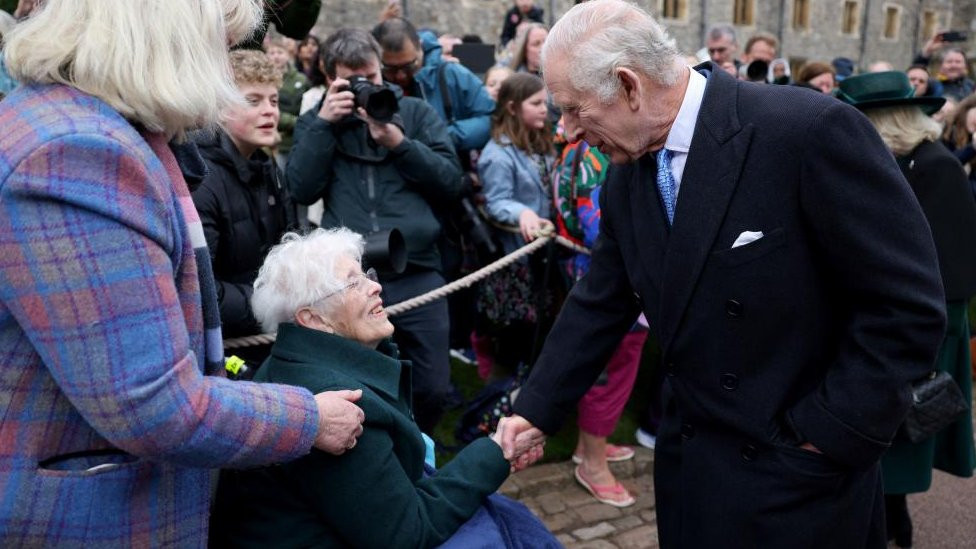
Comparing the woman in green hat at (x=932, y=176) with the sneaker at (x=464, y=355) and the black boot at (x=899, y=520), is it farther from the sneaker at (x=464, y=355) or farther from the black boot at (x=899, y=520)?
the sneaker at (x=464, y=355)

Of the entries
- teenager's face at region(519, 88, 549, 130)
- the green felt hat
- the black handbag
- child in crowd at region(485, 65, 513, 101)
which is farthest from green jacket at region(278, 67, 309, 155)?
the black handbag

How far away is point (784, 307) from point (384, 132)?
2.18 metres

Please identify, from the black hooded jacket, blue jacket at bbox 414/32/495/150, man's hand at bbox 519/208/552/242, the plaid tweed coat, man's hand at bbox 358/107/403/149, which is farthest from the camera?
blue jacket at bbox 414/32/495/150

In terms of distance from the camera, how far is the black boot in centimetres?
379

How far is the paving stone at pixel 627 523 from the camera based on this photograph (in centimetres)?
396

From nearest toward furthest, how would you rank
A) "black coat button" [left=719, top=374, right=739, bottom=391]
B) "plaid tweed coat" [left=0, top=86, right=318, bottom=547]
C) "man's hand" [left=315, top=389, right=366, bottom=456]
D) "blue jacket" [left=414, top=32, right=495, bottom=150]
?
"plaid tweed coat" [left=0, top=86, right=318, bottom=547], "man's hand" [left=315, top=389, right=366, bottom=456], "black coat button" [left=719, top=374, right=739, bottom=391], "blue jacket" [left=414, top=32, right=495, bottom=150]

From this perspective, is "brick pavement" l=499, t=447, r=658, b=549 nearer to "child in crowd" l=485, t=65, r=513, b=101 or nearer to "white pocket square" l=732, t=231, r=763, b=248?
"white pocket square" l=732, t=231, r=763, b=248

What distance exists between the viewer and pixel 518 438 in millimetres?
2320

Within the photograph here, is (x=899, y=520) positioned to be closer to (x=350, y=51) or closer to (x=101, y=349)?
(x=350, y=51)

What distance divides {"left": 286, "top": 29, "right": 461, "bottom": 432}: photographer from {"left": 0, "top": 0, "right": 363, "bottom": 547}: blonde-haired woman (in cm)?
203

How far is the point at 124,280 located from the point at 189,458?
13.1 inches

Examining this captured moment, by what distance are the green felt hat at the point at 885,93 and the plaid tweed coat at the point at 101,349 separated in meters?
2.99

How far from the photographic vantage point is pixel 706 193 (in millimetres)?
1860

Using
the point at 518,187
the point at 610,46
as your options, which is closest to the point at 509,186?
the point at 518,187
